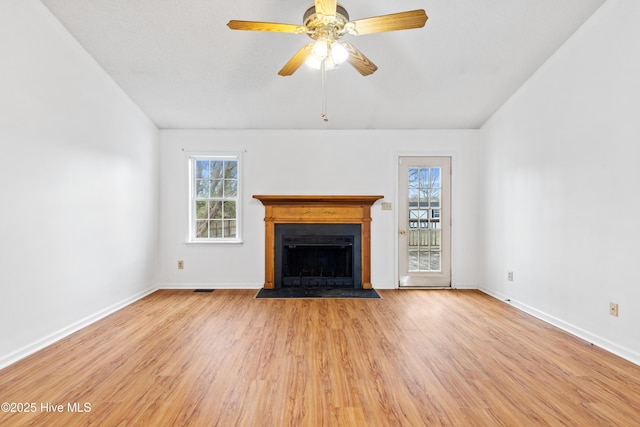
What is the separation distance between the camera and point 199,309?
11.3 ft

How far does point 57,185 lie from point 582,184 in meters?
4.79

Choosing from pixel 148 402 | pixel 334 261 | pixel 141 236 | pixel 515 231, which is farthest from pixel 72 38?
pixel 515 231

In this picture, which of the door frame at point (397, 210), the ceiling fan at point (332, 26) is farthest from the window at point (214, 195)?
the ceiling fan at point (332, 26)

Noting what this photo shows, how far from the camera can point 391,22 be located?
1.92m

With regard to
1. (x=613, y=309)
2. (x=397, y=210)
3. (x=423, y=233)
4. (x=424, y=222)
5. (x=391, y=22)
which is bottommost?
(x=613, y=309)

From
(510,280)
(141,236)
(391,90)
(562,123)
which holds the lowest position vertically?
(510,280)

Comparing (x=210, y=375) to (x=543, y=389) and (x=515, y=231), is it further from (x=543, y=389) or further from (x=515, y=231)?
(x=515, y=231)

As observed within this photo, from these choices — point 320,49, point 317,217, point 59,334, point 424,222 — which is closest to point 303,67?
point 320,49

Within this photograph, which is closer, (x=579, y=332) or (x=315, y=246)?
(x=579, y=332)

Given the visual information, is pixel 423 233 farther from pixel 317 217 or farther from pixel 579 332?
pixel 579 332

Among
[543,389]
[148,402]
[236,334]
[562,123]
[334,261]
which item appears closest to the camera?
[148,402]

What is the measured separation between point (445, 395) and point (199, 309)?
274 cm

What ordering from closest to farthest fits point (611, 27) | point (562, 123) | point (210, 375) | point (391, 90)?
point (210, 375) < point (611, 27) < point (562, 123) < point (391, 90)

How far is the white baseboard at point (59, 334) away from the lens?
2.18 metres
